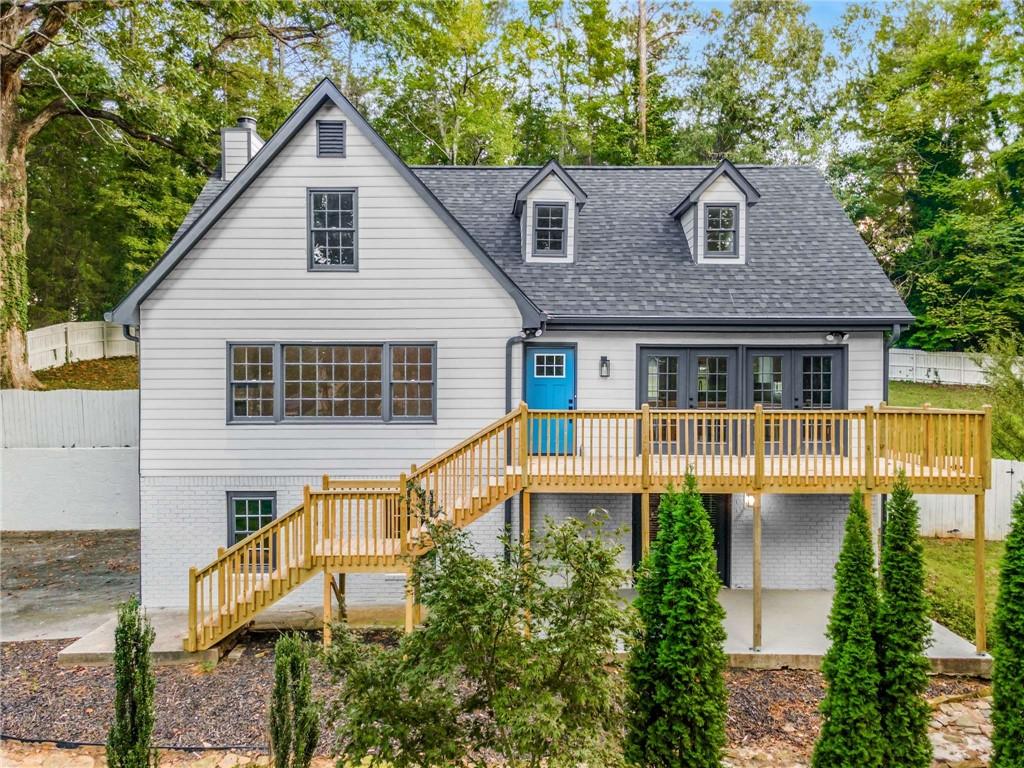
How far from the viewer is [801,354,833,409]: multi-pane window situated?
10977 mm

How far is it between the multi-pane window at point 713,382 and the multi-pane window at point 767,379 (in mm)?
554

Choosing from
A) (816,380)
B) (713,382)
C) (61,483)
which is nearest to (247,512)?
(61,483)

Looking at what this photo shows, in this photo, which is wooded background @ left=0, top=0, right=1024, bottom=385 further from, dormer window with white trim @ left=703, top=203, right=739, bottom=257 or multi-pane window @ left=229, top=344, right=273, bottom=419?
Answer: dormer window with white trim @ left=703, top=203, right=739, bottom=257

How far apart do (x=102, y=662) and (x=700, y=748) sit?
26.5 ft

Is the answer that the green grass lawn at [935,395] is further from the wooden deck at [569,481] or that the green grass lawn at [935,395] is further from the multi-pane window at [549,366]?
the multi-pane window at [549,366]

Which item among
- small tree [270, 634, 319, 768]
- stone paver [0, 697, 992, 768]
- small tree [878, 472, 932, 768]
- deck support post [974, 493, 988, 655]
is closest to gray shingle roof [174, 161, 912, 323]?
deck support post [974, 493, 988, 655]

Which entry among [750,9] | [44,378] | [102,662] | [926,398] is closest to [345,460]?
[102,662]

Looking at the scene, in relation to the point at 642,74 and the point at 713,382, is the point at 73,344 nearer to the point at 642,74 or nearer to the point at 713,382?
the point at 713,382

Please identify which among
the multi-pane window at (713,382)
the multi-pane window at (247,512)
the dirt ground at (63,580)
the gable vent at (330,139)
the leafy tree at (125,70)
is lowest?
the dirt ground at (63,580)

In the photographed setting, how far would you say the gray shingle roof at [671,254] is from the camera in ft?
35.9

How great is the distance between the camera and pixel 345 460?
34.7 feet

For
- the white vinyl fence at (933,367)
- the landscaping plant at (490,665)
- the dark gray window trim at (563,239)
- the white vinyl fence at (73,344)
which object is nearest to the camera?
the landscaping plant at (490,665)

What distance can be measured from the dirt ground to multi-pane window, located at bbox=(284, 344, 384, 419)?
4714 millimetres

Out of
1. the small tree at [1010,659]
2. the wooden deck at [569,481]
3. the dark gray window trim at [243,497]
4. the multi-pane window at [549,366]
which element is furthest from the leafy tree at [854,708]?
the dark gray window trim at [243,497]
